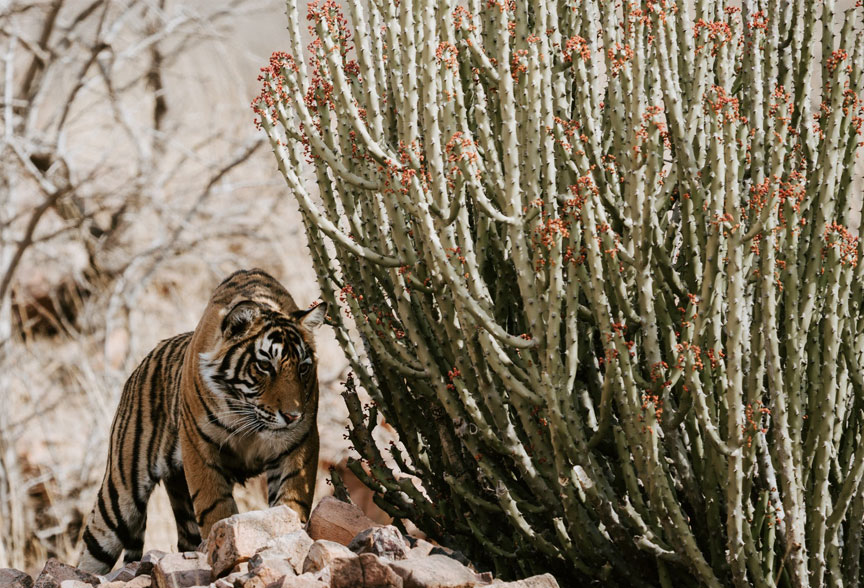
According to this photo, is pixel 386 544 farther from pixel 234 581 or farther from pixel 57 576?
pixel 57 576

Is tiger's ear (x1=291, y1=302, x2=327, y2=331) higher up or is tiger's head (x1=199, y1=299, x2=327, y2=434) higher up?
tiger's ear (x1=291, y1=302, x2=327, y2=331)

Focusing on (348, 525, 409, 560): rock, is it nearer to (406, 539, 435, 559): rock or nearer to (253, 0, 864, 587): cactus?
(406, 539, 435, 559): rock

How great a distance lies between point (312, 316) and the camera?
4.67 m

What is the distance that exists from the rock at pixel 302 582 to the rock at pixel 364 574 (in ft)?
0.24

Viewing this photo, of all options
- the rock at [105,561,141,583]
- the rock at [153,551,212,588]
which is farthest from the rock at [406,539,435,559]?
the rock at [105,561,141,583]

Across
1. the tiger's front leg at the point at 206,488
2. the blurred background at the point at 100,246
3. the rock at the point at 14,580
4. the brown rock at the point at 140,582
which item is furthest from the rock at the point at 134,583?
the blurred background at the point at 100,246

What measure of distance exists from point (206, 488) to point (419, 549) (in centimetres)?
143

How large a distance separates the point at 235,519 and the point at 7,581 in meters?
1.24

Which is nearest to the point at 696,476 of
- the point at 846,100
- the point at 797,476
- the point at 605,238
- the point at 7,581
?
the point at 797,476

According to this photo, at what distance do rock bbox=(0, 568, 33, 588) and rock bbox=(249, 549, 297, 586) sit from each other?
1.26 m

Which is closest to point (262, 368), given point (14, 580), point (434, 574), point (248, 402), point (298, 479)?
point (248, 402)

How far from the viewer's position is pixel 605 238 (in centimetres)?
340

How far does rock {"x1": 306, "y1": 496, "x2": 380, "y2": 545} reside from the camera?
3910 millimetres

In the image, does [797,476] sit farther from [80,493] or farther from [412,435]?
[80,493]
